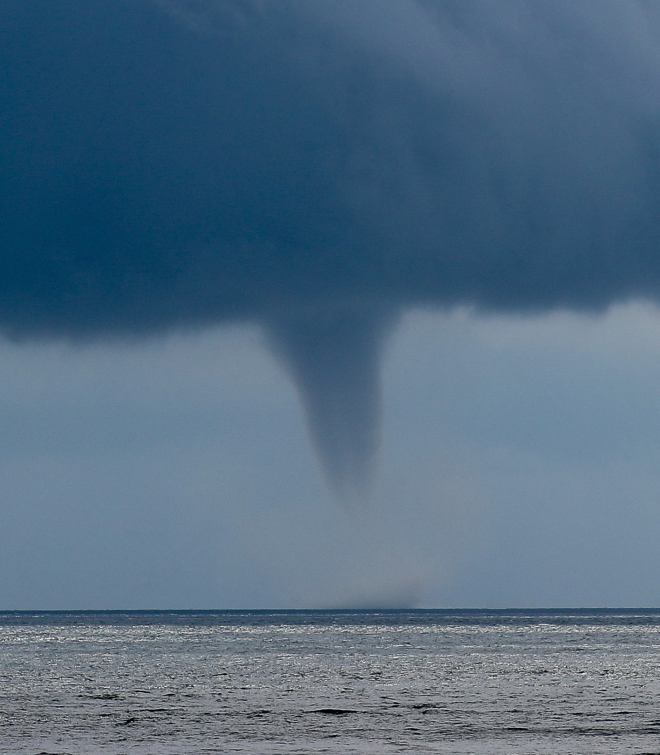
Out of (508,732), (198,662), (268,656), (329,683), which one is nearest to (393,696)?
(329,683)

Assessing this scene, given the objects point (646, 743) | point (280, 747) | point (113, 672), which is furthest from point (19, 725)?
point (113, 672)

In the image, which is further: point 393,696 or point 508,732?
point 393,696

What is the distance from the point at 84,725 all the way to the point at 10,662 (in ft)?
137

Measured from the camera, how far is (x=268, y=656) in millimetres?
79938

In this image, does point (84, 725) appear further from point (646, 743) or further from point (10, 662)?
point (10, 662)

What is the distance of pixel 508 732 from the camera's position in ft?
104

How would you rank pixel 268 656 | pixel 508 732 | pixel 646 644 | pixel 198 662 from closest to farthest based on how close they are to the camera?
pixel 508 732 → pixel 198 662 → pixel 268 656 → pixel 646 644

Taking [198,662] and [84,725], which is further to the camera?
[198,662]

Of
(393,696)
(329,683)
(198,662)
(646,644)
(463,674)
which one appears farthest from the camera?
(646,644)

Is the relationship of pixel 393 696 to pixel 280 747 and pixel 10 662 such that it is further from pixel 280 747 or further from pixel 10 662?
pixel 10 662

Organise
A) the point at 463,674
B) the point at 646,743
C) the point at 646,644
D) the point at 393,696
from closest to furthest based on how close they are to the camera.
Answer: the point at 646,743 → the point at 393,696 → the point at 463,674 → the point at 646,644

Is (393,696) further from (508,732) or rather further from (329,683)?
(508,732)

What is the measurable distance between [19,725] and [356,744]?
37.7ft

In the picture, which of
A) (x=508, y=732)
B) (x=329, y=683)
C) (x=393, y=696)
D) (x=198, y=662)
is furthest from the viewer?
(x=198, y=662)
